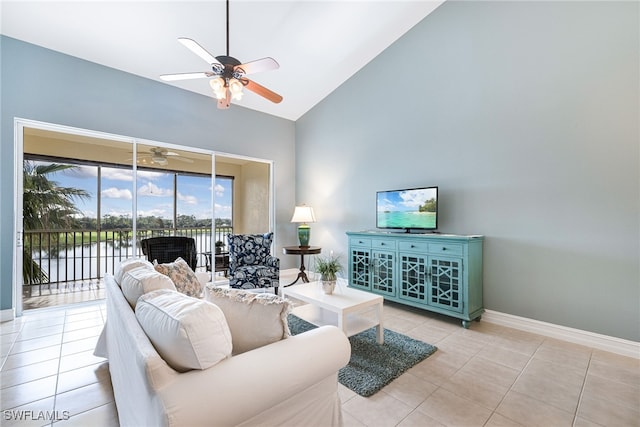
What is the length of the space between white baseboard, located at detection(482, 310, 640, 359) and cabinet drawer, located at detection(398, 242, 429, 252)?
97cm

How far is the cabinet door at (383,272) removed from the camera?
137 inches

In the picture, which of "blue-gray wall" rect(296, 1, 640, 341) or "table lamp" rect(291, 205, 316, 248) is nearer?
"blue-gray wall" rect(296, 1, 640, 341)

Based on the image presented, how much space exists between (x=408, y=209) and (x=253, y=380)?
2971mm

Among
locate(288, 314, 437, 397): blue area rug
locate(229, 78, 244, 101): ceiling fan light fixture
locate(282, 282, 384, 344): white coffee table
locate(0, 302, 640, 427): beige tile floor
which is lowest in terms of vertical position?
locate(0, 302, 640, 427): beige tile floor

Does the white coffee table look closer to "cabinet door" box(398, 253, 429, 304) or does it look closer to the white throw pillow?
"cabinet door" box(398, 253, 429, 304)

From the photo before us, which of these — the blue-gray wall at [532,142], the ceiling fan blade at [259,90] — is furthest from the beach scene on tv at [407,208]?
the ceiling fan blade at [259,90]

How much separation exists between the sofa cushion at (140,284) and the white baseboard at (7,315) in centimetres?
269

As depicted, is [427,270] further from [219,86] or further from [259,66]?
[219,86]

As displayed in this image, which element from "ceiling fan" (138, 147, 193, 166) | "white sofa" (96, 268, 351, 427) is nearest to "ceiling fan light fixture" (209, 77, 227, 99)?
"white sofa" (96, 268, 351, 427)

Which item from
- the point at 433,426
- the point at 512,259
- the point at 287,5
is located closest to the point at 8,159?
the point at 287,5

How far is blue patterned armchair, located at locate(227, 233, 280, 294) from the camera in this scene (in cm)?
363

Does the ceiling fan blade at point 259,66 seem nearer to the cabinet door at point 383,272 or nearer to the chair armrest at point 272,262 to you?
the chair armrest at point 272,262

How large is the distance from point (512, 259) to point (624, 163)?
3.99 ft

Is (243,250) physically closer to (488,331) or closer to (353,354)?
(353,354)
